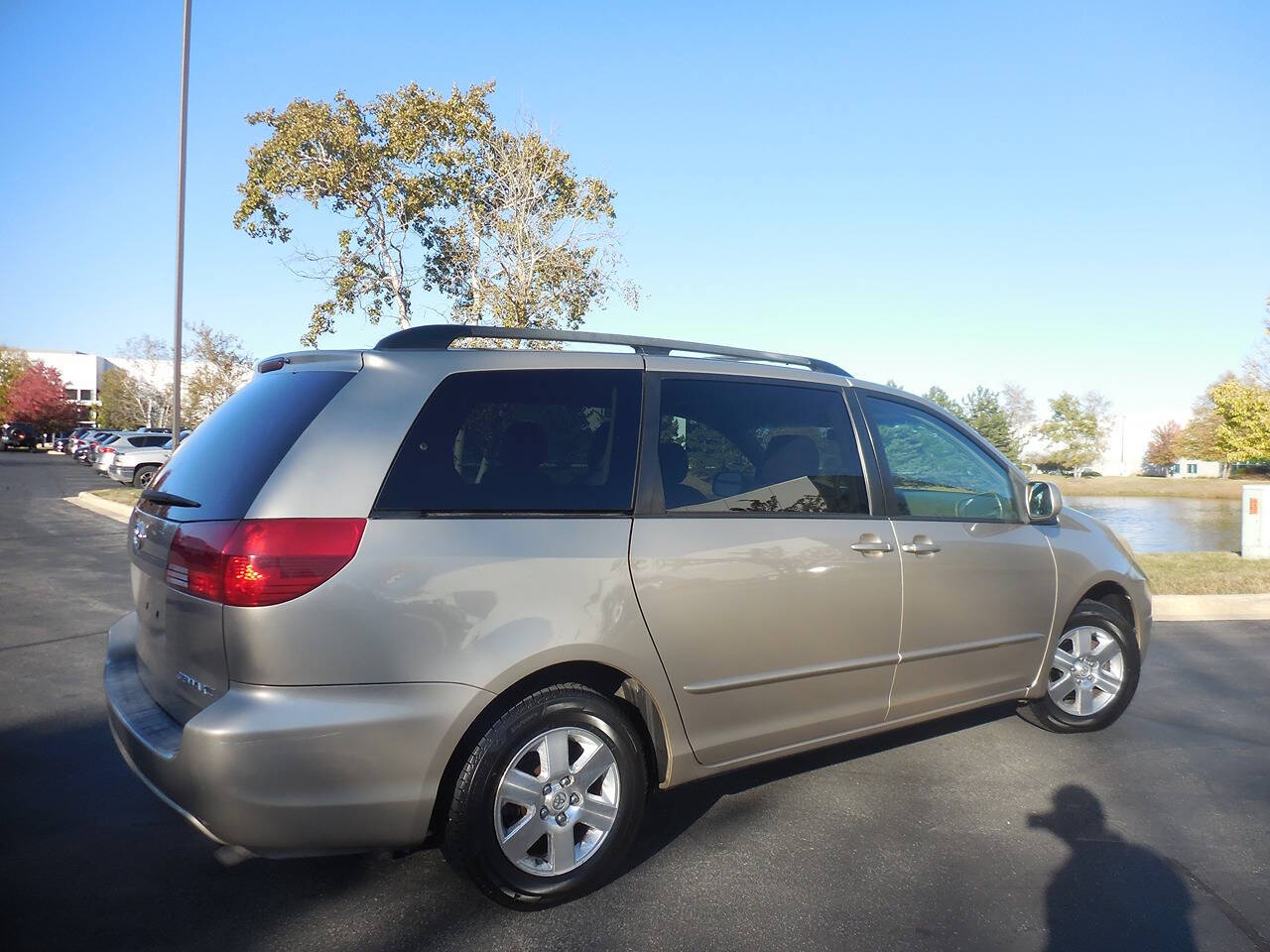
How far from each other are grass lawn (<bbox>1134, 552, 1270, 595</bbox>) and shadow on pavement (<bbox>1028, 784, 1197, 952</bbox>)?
6.63 metres

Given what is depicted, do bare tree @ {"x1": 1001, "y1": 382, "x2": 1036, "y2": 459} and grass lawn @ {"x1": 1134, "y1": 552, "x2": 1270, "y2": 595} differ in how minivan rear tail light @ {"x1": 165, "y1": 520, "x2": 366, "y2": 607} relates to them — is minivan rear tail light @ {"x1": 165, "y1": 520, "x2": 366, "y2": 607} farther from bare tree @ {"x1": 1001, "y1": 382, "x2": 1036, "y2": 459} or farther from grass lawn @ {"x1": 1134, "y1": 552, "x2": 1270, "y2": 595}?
bare tree @ {"x1": 1001, "y1": 382, "x2": 1036, "y2": 459}

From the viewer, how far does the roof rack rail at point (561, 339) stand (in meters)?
3.34

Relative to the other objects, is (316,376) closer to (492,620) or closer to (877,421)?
(492,620)

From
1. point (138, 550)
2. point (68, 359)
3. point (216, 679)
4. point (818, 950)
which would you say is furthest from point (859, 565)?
point (68, 359)

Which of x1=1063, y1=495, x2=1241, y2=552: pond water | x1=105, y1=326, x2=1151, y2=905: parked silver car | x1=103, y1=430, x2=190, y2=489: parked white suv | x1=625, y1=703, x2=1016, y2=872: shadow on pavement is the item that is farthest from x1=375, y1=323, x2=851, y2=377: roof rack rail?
x1=103, y1=430, x2=190, y2=489: parked white suv

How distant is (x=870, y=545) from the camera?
386 cm

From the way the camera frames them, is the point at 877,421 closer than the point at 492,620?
No

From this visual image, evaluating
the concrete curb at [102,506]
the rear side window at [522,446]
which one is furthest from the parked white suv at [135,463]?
the rear side window at [522,446]

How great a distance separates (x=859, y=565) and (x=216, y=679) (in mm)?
2372

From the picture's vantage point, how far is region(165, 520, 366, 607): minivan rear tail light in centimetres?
268

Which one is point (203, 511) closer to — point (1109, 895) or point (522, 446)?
point (522, 446)

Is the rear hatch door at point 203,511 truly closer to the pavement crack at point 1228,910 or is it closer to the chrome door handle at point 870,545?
the chrome door handle at point 870,545

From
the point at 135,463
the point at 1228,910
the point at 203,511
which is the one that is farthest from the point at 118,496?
the point at 1228,910

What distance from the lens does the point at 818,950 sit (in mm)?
2871
